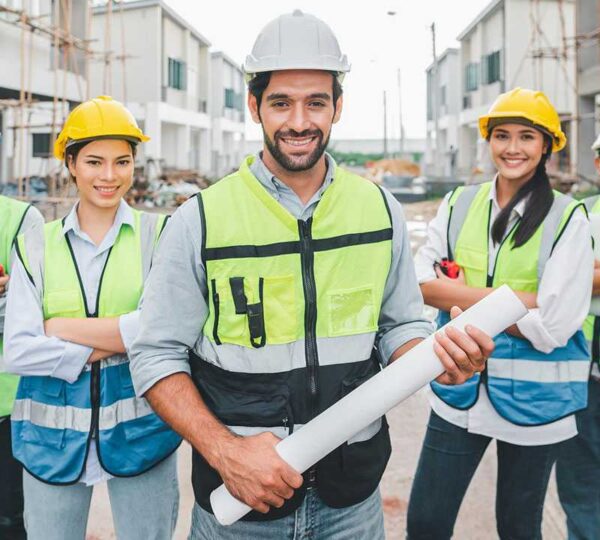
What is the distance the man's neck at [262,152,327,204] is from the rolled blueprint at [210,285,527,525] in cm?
57

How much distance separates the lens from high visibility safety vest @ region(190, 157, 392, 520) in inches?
→ 65.1

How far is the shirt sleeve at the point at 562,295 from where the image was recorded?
2225mm

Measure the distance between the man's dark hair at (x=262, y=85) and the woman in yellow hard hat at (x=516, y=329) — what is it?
102cm

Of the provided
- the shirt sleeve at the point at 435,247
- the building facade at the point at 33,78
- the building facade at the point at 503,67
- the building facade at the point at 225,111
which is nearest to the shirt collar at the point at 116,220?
the shirt sleeve at the point at 435,247

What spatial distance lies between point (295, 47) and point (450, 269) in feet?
4.08

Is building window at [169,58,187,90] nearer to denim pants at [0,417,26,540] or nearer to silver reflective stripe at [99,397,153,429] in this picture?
denim pants at [0,417,26,540]

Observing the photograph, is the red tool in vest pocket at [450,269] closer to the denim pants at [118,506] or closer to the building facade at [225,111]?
the denim pants at [118,506]

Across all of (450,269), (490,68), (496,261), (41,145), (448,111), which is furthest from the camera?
(448,111)

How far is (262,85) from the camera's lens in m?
1.70

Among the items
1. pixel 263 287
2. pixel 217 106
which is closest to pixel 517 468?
pixel 263 287

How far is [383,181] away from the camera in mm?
27875

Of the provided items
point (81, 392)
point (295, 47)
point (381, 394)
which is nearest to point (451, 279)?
point (381, 394)

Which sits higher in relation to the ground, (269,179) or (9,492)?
(269,179)

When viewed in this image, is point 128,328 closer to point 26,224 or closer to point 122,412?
point 122,412
